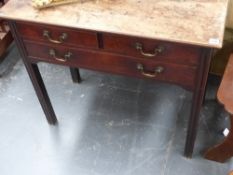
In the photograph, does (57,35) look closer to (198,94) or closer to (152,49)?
(152,49)

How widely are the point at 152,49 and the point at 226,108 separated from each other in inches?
14.3

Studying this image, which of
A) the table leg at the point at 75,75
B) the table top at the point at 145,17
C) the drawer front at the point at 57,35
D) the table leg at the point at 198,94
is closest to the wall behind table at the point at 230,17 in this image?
the table top at the point at 145,17

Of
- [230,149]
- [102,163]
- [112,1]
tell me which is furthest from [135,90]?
[112,1]

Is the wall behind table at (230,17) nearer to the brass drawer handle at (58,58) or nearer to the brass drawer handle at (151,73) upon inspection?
the brass drawer handle at (151,73)

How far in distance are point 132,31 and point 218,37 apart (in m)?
0.26

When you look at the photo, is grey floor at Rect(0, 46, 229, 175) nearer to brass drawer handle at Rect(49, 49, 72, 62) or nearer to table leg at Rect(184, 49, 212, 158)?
table leg at Rect(184, 49, 212, 158)

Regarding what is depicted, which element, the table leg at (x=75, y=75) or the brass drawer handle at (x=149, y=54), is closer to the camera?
the brass drawer handle at (x=149, y=54)

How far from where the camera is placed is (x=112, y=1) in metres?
1.08

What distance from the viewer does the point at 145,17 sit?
101cm

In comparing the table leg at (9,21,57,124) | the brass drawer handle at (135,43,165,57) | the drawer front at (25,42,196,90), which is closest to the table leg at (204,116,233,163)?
the drawer front at (25,42,196,90)

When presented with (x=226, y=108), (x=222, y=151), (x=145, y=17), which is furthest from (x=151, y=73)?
(x=222, y=151)

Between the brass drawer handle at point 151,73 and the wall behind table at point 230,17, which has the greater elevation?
the brass drawer handle at point 151,73

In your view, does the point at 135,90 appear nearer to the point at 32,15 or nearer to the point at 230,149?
the point at 230,149

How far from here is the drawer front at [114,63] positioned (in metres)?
1.04
